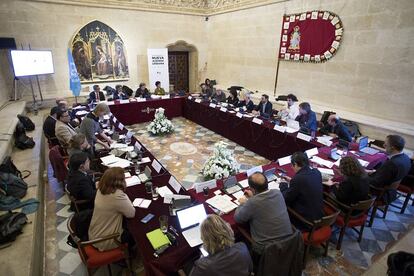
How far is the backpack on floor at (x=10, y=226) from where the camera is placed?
2.55m

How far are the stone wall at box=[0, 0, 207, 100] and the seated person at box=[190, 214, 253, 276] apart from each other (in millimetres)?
8767

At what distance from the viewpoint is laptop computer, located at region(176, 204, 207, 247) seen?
85.0 inches

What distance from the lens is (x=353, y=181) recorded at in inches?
106

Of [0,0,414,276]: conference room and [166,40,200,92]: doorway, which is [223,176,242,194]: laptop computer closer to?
[0,0,414,276]: conference room

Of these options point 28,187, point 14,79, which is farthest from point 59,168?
point 14,79

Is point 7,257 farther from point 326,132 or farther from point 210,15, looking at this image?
point 210,15

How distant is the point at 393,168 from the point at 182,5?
9892mm

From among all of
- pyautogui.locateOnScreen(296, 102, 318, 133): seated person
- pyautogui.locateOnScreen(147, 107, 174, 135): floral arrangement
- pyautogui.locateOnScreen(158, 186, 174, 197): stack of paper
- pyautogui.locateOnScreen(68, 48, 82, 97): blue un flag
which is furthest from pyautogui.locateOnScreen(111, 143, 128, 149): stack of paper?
pyautogui.locateOnScreen(68, 48, 82, 97): blue un flag

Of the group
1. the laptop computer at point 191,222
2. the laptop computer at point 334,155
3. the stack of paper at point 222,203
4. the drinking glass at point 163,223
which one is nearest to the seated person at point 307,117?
the laptop computer at point 334,155

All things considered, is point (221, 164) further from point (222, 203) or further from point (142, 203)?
point (142, 203)

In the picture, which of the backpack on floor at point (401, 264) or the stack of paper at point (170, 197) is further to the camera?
the stack of paper at point (170, 197)

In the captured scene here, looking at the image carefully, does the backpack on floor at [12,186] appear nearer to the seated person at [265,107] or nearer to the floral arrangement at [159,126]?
the floral arrangement at [159,126]

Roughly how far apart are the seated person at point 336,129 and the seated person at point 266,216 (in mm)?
3208

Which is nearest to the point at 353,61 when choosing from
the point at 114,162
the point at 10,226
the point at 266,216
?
the point at 266,216
